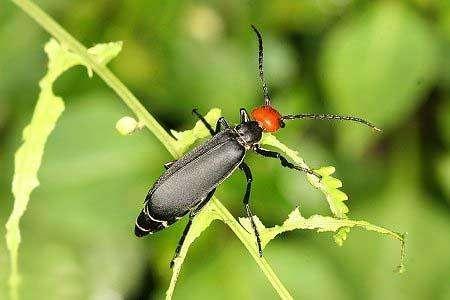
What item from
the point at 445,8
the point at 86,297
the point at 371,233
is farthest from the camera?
the point at 371,233

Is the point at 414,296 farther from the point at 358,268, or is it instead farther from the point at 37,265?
→ the point at 37,265

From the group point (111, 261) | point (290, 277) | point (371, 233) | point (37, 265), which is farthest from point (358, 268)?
point (37, 265)

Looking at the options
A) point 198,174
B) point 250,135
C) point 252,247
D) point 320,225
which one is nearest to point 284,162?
point 250,135

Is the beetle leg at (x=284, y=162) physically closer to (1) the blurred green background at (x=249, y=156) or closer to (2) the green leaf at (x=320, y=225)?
(2) the green leaf at (x=320, y=225)

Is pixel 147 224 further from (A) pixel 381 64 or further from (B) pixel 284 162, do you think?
(A) pixel 381 64

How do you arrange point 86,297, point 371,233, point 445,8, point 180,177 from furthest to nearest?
point 371,233 → point 86,297 → point 445,8 → point 180,177

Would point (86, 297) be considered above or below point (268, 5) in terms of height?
below

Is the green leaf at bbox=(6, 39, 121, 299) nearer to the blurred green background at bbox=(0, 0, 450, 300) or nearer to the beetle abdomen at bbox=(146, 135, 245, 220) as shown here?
the beetle abdomen at bbox=(146, 135, 245, 220)
